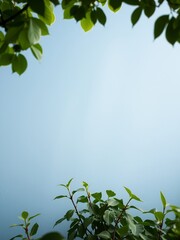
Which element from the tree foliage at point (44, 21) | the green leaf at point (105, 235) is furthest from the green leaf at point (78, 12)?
the green leaf at point (105, 235)

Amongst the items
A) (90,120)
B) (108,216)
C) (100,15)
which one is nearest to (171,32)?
(100,15)

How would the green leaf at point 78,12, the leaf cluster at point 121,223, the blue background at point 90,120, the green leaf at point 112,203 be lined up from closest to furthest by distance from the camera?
the green leaf at point 78,12, the leaf cluster at point 121,223, the green leaf at point 112,203, the blue background at point 90,120

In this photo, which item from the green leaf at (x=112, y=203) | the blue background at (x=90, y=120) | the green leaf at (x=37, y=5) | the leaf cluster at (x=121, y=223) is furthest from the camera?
the blue background at (x=90, y=120)

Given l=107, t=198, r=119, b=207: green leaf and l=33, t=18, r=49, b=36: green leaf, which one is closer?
l=33, t=18, r=49, b=36: green leaf

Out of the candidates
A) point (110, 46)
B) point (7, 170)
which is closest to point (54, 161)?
point (7, 170)

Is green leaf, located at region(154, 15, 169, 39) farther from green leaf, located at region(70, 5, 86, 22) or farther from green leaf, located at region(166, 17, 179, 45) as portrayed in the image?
green leaf, located at region(70, 5, 86, 22)

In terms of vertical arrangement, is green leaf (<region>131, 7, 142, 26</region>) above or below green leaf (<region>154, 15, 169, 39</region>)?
above

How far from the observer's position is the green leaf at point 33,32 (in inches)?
16.1

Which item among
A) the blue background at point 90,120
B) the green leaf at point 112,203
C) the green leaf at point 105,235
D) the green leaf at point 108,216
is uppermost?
the blue background at point 90,120

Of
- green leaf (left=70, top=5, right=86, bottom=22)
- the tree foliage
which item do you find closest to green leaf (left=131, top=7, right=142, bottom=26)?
the tree foliage

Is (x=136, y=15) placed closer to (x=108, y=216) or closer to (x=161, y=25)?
(x=161, y=25)

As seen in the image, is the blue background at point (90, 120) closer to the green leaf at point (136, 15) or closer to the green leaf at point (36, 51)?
the green leaf at point (36, 51)

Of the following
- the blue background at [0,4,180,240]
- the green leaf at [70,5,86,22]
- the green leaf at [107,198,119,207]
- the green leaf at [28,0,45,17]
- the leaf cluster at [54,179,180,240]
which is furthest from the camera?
the blue background at [0,4,180,240]

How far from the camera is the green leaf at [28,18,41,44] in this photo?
1.34ft
